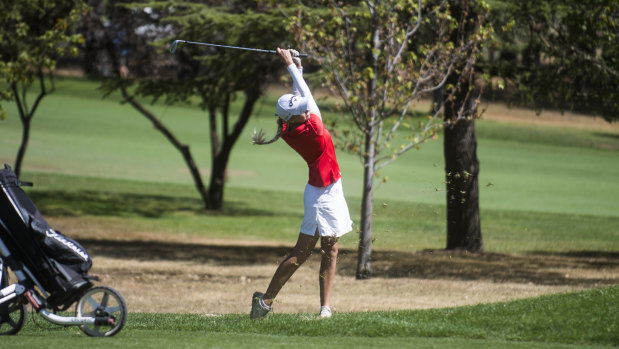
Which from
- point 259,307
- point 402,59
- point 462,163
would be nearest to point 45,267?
point 259,307

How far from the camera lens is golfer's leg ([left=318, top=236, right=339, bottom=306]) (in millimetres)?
7445

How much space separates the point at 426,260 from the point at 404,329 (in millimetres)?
7709

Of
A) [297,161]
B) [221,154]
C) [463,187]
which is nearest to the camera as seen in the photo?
[463,187]

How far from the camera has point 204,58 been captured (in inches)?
600

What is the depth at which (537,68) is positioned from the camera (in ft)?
47.2

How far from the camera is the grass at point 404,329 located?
644cm

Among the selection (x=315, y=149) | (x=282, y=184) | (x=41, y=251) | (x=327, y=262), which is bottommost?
(x=282, y=184)

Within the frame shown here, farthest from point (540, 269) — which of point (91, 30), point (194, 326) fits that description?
point (91, 30)

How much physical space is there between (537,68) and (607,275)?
341cm

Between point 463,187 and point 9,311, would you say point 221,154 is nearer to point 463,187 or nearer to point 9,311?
point 463,187

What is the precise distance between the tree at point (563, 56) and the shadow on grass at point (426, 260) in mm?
2570

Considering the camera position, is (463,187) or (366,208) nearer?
(366,208)

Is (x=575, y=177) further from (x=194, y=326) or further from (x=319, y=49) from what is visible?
(x=194, y=326)

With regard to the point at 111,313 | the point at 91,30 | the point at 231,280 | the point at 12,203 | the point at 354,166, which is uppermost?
the point at 12,203
